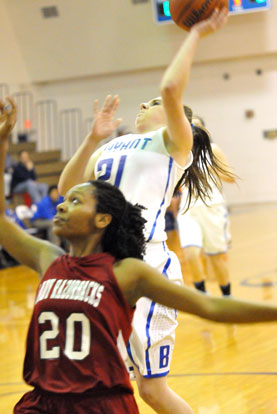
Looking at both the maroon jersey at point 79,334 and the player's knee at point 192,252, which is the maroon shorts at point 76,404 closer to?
the maroon jersey at point 79,334

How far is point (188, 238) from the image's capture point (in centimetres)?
700

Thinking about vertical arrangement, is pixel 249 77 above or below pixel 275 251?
above

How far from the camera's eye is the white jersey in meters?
3.28

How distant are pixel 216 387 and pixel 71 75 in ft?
50.0

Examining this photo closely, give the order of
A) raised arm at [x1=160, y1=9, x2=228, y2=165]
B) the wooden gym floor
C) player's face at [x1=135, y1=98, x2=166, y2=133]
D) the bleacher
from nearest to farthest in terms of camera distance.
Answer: raised arm at [x1=160, y1=9, x2=228, y2=165] → player's face at [x1=135, y1=98, x2=166, y2=133] → the wooden gym floor → the bleacher

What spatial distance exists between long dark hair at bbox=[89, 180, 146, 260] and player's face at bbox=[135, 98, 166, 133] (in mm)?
1043

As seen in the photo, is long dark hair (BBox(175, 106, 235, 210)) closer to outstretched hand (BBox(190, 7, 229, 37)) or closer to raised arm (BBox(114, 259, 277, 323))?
outstretched hand (BBox(190, 7, 229, 37))

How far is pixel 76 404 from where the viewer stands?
7.34 ft

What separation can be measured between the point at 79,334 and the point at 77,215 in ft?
1.25

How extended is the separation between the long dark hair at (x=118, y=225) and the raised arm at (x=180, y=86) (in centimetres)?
58

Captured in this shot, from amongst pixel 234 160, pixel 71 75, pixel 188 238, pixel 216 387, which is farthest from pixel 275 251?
pixel 71 75

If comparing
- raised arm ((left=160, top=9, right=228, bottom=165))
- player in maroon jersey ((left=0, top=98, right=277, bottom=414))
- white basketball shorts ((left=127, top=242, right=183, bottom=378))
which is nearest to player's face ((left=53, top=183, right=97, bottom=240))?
player in maroon jersey ((left=0, top=98, right=277, bottom=414))

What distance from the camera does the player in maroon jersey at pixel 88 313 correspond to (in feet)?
7.32

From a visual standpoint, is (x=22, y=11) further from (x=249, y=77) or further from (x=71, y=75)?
(x=249, y=77)
